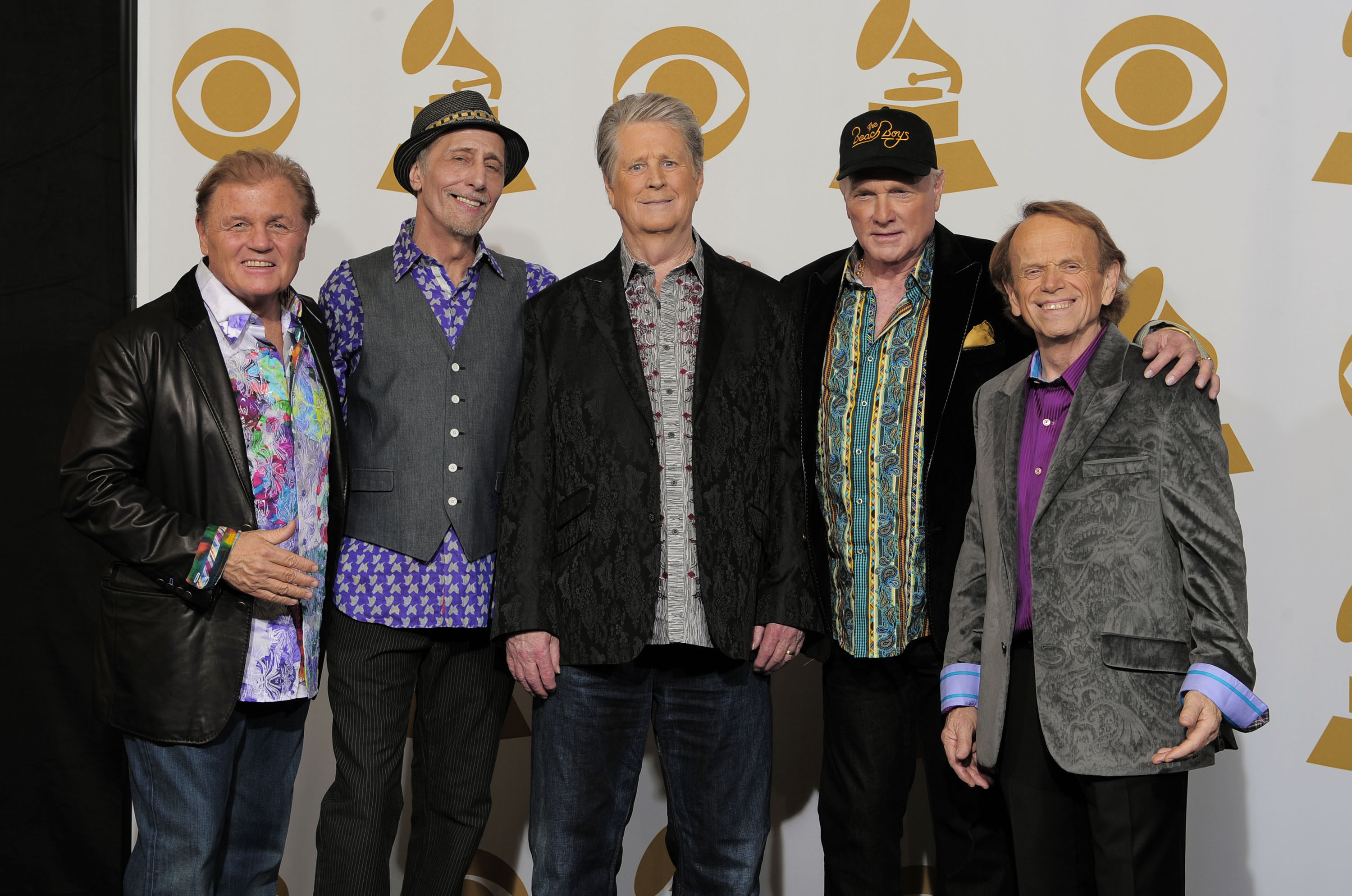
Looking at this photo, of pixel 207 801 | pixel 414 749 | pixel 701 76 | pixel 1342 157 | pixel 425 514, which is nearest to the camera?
pixel 207 801

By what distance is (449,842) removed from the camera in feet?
7.27

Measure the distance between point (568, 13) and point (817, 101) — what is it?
2.47 feet

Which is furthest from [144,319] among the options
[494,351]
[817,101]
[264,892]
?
[817,101]

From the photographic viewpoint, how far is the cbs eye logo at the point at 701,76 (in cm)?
293

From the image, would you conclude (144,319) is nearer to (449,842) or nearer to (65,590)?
(449,842)

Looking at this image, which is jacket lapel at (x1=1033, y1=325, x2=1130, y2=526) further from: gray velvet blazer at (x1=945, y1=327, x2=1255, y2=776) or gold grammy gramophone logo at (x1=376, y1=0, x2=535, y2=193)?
gold grammy gramophone logo at (x1=376, y1=0, x2=535, y2=193)

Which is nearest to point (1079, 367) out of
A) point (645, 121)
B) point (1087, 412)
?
point (1087, 412)

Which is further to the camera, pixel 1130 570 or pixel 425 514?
pixel 425 514

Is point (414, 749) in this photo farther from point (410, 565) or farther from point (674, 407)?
point (674, 407)

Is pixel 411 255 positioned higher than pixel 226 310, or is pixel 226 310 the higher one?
pixel 411 255

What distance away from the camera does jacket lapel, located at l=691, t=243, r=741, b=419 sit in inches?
79.0

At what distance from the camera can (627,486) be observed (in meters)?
1.98

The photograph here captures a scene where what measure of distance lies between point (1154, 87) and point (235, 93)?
2.57 metres

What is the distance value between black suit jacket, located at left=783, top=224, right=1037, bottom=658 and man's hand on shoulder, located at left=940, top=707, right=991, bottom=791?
0.59ft
